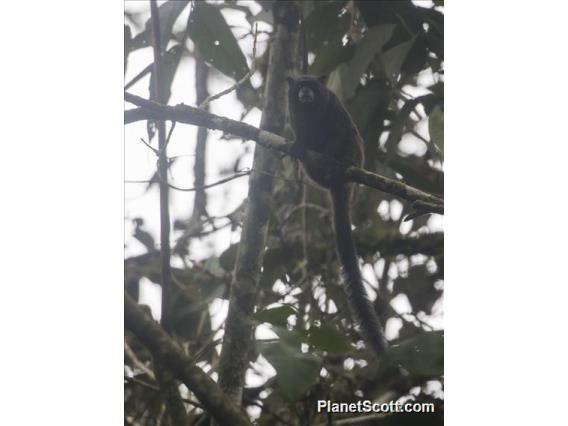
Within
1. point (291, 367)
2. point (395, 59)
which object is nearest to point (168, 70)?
point (395, 59)

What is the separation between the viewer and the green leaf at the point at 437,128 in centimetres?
350

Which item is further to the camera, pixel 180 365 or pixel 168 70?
pixel 168 70

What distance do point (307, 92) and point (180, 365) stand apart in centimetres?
222

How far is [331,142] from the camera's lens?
14.6ft

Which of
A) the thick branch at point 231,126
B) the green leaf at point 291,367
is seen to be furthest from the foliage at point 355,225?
the green leaf at point 291,367

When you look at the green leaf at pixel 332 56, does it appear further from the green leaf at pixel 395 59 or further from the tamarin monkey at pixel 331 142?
the green leaf at pixel 395 59

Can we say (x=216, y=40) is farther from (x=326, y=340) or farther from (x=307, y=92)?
(x=326, y=340)

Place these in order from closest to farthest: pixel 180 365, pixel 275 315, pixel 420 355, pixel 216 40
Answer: pixel 180 365
pixel 275 315
pixel 420 355
pixel 216 40

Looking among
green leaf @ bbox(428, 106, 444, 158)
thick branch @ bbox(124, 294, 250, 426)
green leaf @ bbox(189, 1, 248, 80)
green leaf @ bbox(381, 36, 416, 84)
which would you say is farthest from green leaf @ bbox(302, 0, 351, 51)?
thick branch @ bbox(124, 294, 250, 426)

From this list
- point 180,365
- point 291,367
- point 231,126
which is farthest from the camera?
point 231,126

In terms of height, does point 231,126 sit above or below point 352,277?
above

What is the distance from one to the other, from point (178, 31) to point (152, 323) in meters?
2.37

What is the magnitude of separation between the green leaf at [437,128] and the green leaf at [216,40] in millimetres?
1154

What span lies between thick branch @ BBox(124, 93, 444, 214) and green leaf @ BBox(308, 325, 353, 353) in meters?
0.79
